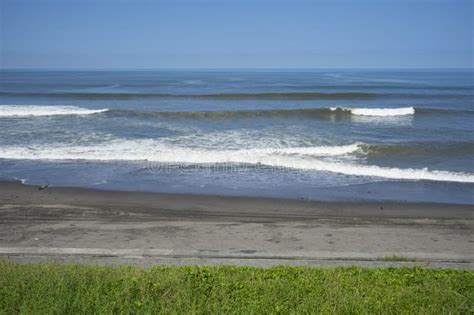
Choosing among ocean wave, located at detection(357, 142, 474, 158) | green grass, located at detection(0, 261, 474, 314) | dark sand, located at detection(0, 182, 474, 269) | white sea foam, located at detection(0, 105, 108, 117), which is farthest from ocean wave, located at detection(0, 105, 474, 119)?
green grass, located at detection(0, 261, 474, 314)

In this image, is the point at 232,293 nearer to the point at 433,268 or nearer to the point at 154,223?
the point at 433,268

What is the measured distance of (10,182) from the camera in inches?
496

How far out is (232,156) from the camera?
16.1 meters

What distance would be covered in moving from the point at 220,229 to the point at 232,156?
7.40 metres

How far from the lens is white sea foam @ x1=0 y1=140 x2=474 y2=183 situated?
14.1 m

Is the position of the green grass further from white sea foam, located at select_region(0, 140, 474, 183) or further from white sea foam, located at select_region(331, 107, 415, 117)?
white sea foam, located at select_region(331, 107, 415, 117)

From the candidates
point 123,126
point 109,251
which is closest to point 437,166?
point 109,251

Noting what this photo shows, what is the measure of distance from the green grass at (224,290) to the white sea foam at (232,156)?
889 centimetres

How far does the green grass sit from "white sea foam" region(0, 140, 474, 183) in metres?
8.89

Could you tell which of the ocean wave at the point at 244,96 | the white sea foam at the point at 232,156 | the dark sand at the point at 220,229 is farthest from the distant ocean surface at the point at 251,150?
the ocean wave at the point at 244,96

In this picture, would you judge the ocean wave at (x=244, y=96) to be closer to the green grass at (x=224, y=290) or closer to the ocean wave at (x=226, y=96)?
the ocean wave at (x=226, y=96)

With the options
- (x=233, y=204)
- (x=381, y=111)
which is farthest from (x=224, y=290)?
(x=381, y=111)

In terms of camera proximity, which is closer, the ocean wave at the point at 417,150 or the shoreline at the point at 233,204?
the shoreline at the point at 233,204

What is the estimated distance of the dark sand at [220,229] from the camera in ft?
22.3
